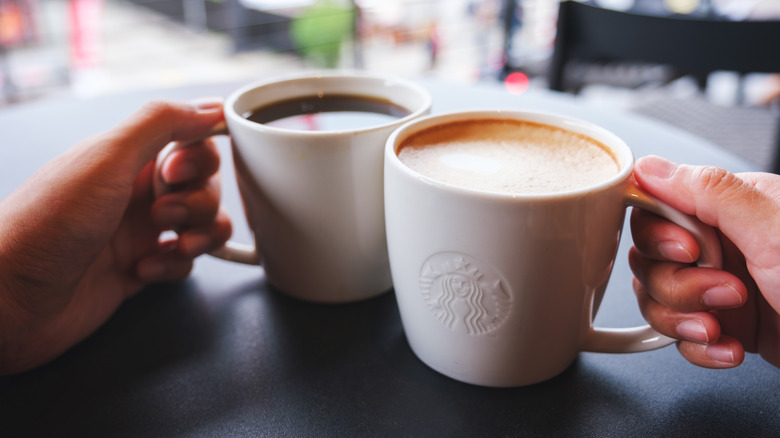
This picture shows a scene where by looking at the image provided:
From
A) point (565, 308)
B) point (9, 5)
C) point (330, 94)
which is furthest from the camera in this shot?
point (9, 5)

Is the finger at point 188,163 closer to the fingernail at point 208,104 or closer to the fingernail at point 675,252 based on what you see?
the fingernail at point 208,104

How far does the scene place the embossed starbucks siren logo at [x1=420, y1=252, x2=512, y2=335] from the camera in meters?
0.40

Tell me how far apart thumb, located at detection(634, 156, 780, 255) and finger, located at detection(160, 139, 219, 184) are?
429 mm

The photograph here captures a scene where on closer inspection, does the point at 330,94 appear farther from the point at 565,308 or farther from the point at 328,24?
the point at 328,24

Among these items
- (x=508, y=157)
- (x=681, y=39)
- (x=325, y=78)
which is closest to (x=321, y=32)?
(x=681, y=39)

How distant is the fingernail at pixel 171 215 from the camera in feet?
1.94

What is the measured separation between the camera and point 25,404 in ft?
1.45

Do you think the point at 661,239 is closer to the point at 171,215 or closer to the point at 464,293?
the point at 464,293

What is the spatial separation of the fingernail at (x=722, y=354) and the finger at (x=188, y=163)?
0.50 metres

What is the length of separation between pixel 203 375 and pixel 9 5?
5052 millimetres

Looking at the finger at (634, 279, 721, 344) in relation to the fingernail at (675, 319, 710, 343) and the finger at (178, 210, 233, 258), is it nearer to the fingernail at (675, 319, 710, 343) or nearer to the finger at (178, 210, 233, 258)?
the fingernail at (675, 319, 710, 343)

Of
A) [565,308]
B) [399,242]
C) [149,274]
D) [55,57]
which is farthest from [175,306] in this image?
[55,57]

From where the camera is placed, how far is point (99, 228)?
50 centimetres

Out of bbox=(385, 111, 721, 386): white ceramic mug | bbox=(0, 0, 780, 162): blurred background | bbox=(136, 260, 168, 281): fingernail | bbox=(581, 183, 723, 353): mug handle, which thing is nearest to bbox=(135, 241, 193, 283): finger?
bbox=(136, 260, 168, 281): fingernail
